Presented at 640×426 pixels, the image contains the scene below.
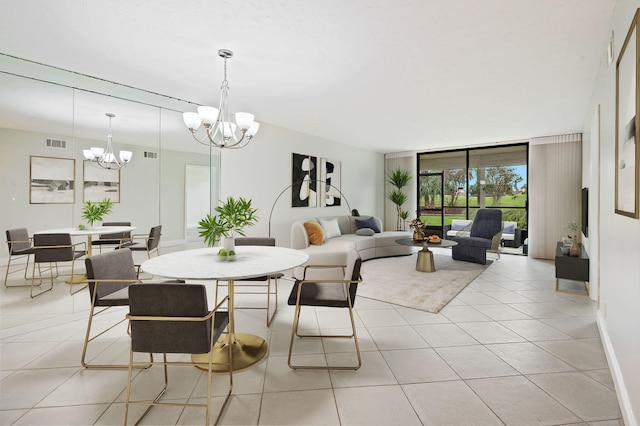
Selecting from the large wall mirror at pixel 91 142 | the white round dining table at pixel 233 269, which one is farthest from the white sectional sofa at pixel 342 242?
the white round dining table at pixel 233 269

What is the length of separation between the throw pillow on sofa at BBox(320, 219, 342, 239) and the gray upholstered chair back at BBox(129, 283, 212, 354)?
4.07 meters

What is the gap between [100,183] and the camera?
10.9 ft

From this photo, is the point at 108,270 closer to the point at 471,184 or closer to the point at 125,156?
the point at 125,156

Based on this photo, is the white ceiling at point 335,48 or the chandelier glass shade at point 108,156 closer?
the white ceiling at point 335,48

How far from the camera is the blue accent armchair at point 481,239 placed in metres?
5.67

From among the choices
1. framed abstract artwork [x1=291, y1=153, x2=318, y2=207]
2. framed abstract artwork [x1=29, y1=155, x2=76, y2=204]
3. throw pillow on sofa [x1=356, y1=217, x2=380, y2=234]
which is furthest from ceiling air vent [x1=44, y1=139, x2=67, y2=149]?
throw pillow on sofa [x1=356, y1=217, x2=380, y2=234]

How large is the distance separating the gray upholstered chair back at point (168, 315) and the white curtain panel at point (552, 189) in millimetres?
6874

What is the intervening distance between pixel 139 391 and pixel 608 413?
2.80m

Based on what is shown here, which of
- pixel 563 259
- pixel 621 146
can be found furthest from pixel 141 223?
pixel 563 259

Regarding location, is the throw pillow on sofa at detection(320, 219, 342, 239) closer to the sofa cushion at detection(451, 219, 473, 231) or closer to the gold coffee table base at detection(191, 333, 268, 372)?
the gold coffee table base at detection(191, 333, 268, 372)

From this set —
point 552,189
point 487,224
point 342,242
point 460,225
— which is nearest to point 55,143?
point 342,242

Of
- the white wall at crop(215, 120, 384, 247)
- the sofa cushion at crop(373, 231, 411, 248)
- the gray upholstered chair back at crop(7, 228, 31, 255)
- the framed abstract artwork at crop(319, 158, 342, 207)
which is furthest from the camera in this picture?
the framed abstract artwork at crop(319, 158, 342, 207)

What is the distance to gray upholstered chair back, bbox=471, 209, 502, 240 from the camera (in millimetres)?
5840

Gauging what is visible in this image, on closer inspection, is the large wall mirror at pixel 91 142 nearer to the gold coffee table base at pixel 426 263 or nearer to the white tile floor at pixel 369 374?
the white tile floor at pixel 369 374
